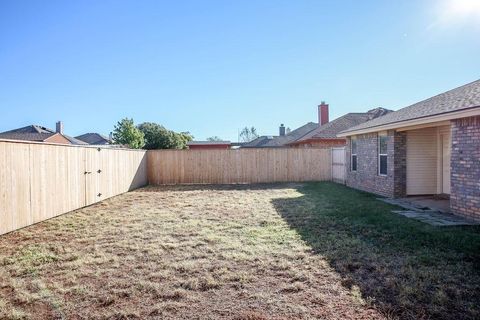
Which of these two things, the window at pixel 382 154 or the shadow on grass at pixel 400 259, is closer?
the shadow on grass at pixel 400 259

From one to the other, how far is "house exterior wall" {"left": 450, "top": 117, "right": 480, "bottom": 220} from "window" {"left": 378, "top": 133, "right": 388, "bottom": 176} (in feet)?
10.5

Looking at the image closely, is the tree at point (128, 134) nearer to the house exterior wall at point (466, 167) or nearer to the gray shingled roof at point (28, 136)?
the gray shingled roof at point (28, 136)

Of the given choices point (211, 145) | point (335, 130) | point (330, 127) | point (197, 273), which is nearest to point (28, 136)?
point (211, 145)

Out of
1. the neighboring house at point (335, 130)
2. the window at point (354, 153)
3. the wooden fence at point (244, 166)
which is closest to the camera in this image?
the window at point (354, 153)

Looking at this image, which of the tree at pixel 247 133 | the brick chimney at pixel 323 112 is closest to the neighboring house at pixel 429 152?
the brick chimney at pixel 323 112

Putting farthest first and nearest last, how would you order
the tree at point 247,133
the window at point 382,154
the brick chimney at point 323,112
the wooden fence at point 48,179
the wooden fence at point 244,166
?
the tree at point 247,133 → the brick chimney at point 323,112 → the wooden fence at point 244,166 → the window at point 382,154 → the wooden fence at point 48,179

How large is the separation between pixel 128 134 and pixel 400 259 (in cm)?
2610

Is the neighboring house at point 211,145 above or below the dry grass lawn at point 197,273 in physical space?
above

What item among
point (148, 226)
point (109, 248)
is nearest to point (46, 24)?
point (148, 226)

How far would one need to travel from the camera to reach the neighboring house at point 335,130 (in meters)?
21.1

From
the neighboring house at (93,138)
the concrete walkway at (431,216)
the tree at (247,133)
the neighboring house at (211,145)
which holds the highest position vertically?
the tree at (247,133)

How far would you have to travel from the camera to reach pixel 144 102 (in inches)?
1092

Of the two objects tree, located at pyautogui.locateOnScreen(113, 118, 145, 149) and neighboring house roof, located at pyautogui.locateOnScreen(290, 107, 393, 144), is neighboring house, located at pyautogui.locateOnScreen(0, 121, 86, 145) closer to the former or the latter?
Result: tree, located at pyautogui.locateOnScreen(113, 118, 145, 149)

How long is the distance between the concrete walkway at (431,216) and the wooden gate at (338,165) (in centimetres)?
616
